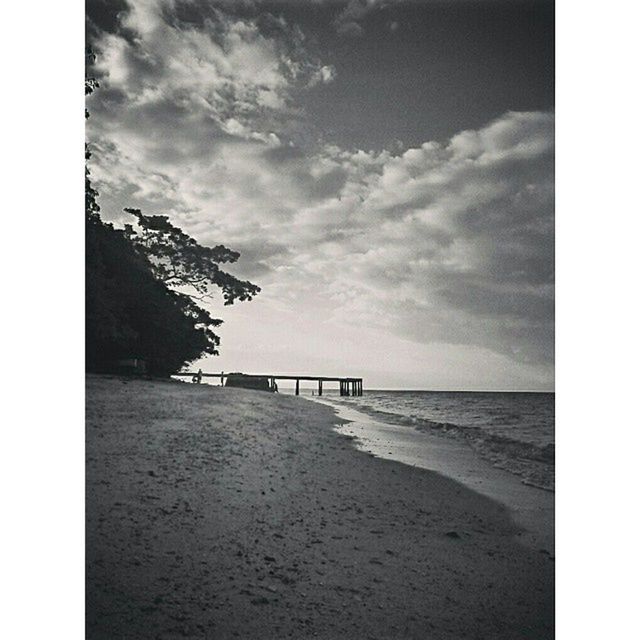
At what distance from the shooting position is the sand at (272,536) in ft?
5.16

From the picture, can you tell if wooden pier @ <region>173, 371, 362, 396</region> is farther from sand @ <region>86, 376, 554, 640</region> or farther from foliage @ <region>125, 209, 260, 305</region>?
foliage @ <region>125, 209, 260, 305</region>

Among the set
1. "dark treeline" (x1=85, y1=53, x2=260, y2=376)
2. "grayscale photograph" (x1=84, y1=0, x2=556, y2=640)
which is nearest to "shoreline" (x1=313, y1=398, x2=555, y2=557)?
"grayscale photograph" (x1=84, y1=0, x2=556, y2=640)

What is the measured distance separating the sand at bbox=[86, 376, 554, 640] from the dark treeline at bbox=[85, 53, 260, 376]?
0.55 ft

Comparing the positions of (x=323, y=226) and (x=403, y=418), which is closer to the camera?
(x=323, y=226)

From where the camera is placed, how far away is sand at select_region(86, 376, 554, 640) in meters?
1.57

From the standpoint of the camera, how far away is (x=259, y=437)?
2145 millimetres

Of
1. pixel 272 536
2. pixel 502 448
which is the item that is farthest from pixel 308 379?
pixel 502 448

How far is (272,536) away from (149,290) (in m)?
1.19

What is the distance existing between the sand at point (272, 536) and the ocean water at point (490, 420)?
0.26 m

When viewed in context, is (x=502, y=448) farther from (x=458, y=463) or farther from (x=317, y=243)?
(x=317, y=243)
